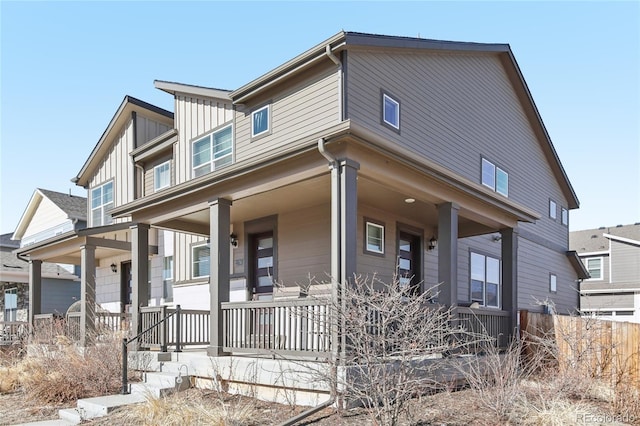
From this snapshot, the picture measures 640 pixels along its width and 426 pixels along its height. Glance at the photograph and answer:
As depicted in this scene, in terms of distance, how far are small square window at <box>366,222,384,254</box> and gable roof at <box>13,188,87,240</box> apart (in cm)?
1330

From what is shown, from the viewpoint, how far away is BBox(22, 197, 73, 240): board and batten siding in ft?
66.1

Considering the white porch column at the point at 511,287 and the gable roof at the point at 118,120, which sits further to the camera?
the gable roof at the point at 118,120

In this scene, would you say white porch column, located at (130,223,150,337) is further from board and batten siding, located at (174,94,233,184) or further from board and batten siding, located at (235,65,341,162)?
board and batten siding, located at (235,65,341,162)

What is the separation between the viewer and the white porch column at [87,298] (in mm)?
12180

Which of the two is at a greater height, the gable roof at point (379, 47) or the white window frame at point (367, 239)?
the gable roof at point (379, 47)

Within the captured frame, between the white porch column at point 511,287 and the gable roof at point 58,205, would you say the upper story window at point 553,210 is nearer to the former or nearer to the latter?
the white porch column at point 511,287

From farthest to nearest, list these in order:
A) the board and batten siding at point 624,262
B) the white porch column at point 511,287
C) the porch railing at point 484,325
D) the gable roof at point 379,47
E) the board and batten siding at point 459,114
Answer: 1. the board and batten siding at point 624,262
2. the white porch column at point 511,287
3. the board and batten siding at point 459,114
4. the porch railing at point 484,325
5. the gable roof at point 379,47

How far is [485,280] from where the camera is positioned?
14258 millimetres

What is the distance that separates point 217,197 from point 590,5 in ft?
27.9

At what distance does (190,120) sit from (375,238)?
5973 mm

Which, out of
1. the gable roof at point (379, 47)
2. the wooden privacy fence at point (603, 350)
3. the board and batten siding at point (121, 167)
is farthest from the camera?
the board and batten siding at point (121, 167)

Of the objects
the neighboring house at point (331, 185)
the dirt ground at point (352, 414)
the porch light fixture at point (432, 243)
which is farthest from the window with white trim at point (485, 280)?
the dirt ground at point (352, 414)

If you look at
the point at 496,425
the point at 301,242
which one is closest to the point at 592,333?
the point at 496,425

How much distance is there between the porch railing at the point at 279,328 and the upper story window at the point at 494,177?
7.92 m
